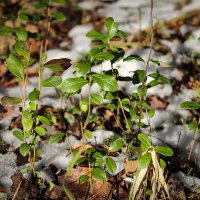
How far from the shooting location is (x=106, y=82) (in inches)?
63.5

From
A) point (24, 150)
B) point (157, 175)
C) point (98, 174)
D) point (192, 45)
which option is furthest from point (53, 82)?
point (192, 45)

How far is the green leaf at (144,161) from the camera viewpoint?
4.94ft

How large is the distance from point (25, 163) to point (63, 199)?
0.38m

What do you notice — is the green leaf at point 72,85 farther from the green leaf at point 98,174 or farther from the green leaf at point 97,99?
the green leaf at point 98,174

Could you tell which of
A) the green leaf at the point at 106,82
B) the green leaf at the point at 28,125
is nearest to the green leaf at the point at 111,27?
the green leaf at the point at 106,82

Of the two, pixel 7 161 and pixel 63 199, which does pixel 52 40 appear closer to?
pixel 7 161

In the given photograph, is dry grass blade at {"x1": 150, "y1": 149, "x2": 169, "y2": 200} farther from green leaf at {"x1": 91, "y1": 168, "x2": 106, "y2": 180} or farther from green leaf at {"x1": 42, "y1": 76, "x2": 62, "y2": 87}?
green leaf at {"x1": 42, "y1": 76, "x2": 62, "y2": 87}

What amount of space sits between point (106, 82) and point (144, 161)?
0.46 meters

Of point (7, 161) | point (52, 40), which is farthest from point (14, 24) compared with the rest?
point (7, 161)

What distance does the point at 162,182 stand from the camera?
159cm

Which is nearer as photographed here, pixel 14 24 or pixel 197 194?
pixel 197 194

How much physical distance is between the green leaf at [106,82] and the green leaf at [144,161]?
380mm

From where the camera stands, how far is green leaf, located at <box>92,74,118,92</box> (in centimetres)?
160

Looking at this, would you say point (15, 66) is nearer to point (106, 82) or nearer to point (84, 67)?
point (84, 67)
